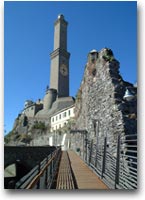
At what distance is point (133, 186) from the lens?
449 centimetres

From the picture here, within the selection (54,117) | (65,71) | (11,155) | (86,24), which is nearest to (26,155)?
(11,155)

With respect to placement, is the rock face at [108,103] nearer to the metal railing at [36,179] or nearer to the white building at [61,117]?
the metal railing at [36,179]

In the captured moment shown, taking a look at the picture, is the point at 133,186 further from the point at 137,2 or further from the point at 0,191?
the point at 137,2

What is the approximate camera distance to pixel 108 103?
24.9ft

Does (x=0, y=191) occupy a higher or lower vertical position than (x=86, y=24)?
lower

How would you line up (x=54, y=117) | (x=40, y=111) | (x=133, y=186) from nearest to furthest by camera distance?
(x=133, y=186) → (x=54, y=117) → (x=40, y=111)

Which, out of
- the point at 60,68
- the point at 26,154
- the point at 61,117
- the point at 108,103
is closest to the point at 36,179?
the point at 108,103

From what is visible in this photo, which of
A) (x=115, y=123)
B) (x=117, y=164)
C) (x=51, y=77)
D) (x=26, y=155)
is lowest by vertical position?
(x=26, y=155)

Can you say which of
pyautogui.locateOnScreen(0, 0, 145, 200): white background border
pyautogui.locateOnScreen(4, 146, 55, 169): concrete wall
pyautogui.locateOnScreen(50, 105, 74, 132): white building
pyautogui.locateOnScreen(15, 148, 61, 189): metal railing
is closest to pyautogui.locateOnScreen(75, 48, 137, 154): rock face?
pyautogui.locateOnScreen(0, 0, 145, 200): white background border

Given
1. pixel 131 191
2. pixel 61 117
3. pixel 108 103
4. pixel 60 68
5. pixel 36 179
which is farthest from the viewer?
pixel 60 68

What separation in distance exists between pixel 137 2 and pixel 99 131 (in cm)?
421

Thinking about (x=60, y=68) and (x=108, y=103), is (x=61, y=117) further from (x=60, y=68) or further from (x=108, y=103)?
(x=108, y=103)

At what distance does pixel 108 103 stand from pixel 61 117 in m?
31.9

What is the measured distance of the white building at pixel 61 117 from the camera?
3632cm
